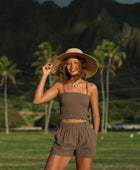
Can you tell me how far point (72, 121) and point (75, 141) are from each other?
0.93 feet

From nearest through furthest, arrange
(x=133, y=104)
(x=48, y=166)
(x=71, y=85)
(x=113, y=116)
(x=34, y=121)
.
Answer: (x=48, y=166), (x=71, y=85), (x=34, y=121), (x=113, y=116), (x=133, y=104)

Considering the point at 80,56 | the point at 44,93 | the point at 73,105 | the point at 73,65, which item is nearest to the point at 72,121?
the point at 73,105

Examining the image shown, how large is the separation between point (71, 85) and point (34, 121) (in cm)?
12475

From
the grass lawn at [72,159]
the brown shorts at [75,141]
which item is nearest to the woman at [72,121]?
the brown shorts at [75,141]

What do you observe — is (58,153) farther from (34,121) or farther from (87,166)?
(34,121)

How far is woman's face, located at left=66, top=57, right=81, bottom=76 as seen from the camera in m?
6.38

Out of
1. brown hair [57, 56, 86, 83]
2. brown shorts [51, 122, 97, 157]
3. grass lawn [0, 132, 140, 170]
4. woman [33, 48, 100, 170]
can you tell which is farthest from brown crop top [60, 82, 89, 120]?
grass lawn [0, 132, 140, 170]

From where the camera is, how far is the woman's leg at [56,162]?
5.86 m

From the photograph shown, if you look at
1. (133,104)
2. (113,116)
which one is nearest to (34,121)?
(113,116)

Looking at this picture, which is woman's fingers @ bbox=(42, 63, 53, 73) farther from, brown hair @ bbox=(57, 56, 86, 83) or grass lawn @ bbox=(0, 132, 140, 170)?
grass lawn @ bbox=(0, 132, 140, 170)

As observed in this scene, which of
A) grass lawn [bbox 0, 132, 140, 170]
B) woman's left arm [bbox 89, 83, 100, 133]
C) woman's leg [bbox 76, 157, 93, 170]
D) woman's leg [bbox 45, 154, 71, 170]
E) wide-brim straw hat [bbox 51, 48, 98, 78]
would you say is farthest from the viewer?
grass lawn [bbox 0, 132, 140, 170]

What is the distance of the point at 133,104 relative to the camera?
16788 centimetres

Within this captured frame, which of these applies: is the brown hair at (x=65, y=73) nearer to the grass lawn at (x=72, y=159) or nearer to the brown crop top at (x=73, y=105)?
the brown crop top at (x=73, y=105)

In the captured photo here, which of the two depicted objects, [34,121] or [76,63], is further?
[34,121]
